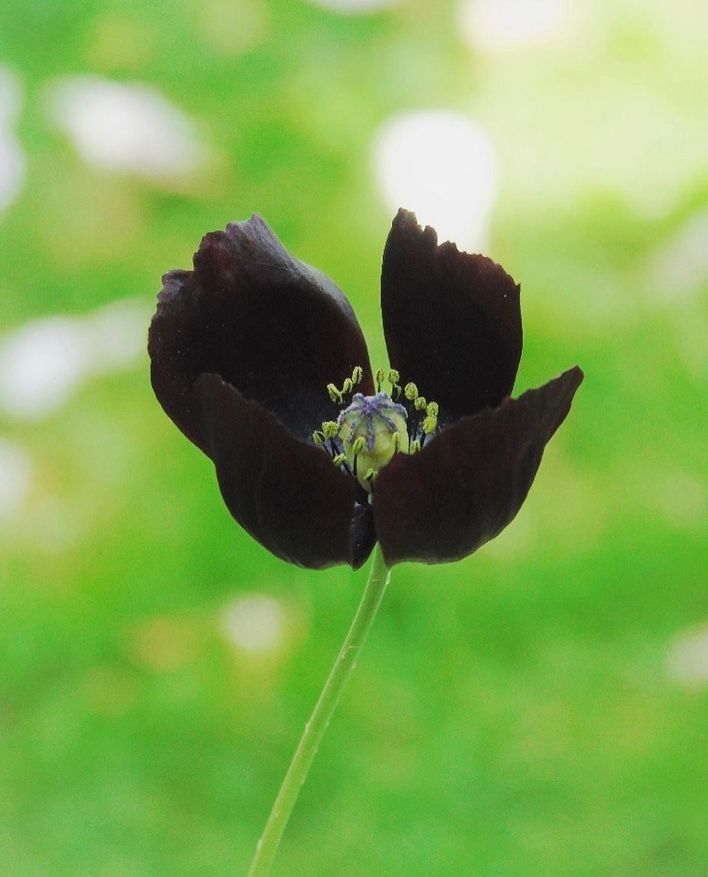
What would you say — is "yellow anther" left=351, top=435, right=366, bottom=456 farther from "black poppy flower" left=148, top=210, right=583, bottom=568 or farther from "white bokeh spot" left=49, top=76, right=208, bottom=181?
"white bokeh spot" left=49, top=76, right=208, bottom=181

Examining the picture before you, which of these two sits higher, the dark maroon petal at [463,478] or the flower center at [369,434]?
the flower center at [369,434]

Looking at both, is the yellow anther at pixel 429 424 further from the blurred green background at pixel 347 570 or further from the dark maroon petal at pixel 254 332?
the blurred green background at pixel 347 570

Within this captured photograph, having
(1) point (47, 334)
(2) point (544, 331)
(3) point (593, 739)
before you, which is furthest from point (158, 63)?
(3) point (593, 739)

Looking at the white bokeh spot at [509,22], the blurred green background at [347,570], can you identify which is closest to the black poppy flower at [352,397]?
the blurred green background at [347,570]

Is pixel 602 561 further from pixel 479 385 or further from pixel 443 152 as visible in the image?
pixel 479 385

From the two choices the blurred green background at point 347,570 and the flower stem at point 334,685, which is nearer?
the flower stem at point 334,685

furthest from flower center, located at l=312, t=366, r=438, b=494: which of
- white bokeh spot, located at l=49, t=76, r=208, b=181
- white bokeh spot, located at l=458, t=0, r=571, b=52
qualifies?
white bokeh spot, located at l=458, t=0, r=571, b=52

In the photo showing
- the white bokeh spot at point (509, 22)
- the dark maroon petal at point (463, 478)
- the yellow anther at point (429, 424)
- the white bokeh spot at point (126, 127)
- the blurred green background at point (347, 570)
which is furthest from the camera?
the white bokeh spot at point (509, 22)

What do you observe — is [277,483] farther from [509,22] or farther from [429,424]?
[509,22]

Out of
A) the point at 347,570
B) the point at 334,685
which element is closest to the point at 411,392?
the point at 334,685

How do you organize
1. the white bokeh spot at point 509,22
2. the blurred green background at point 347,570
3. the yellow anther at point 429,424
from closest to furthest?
the yellow anther at point 429,424 < the blurred green background at point 347,570 < the white bokeh spot at point 509,22
